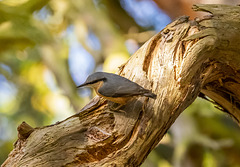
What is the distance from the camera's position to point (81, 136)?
164 centimetres

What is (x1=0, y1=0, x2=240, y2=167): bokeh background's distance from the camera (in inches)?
187

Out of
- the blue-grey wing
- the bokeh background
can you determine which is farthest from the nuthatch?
the bokeh background

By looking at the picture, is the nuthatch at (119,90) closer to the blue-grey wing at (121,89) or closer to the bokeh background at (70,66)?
the blue-grey wing at (121,89)

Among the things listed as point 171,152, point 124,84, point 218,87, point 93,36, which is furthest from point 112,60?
point 124,84

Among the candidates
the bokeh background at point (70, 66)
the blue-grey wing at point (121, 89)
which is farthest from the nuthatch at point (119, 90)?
the bokeh background at point (70, 66)

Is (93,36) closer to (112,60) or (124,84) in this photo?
(112,60)

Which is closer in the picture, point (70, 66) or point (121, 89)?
point (121, 89)

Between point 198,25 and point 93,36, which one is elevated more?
point 93,36

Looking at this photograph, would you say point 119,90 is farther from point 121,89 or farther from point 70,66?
point 70,66

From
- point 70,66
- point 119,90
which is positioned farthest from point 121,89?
point 70,66

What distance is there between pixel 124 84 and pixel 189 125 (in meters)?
3.61

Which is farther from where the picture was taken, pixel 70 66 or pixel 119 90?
pixel 70 66

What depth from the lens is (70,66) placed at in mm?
5566

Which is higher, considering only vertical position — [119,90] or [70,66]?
[70,66]
